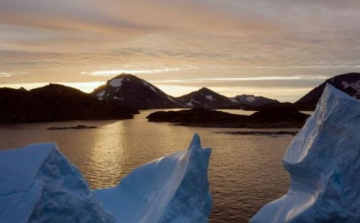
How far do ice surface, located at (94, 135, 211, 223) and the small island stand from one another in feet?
228

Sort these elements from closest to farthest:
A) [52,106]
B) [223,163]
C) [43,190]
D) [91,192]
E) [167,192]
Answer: [43,190] < [91,192] < [167,192] < [223,163] < [52,106]

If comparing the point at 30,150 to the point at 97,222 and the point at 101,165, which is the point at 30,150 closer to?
the point at 97,222

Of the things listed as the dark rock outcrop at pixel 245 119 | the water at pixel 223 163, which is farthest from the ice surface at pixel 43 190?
the dark rock outcrop at pixel 245 119

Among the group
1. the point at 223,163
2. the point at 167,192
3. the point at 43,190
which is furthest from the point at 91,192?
the point at 223,163

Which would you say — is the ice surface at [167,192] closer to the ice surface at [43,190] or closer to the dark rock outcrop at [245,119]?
the ice surface at [43,190]

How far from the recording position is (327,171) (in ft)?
55.8

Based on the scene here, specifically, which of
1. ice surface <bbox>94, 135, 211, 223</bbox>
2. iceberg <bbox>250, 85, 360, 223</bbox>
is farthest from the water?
ice surface <bbox>94, 135, 211, 223</bbox>

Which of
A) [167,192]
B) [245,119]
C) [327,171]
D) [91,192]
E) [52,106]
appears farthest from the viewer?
[52,106]

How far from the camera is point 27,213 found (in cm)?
966

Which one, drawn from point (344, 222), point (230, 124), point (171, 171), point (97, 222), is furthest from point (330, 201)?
point (230, 124)

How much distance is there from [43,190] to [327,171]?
11657mm

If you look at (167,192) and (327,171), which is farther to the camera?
(327,171)

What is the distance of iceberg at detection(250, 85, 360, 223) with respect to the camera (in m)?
16.2

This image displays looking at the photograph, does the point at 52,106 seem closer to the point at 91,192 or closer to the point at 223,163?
the point at 223,163
